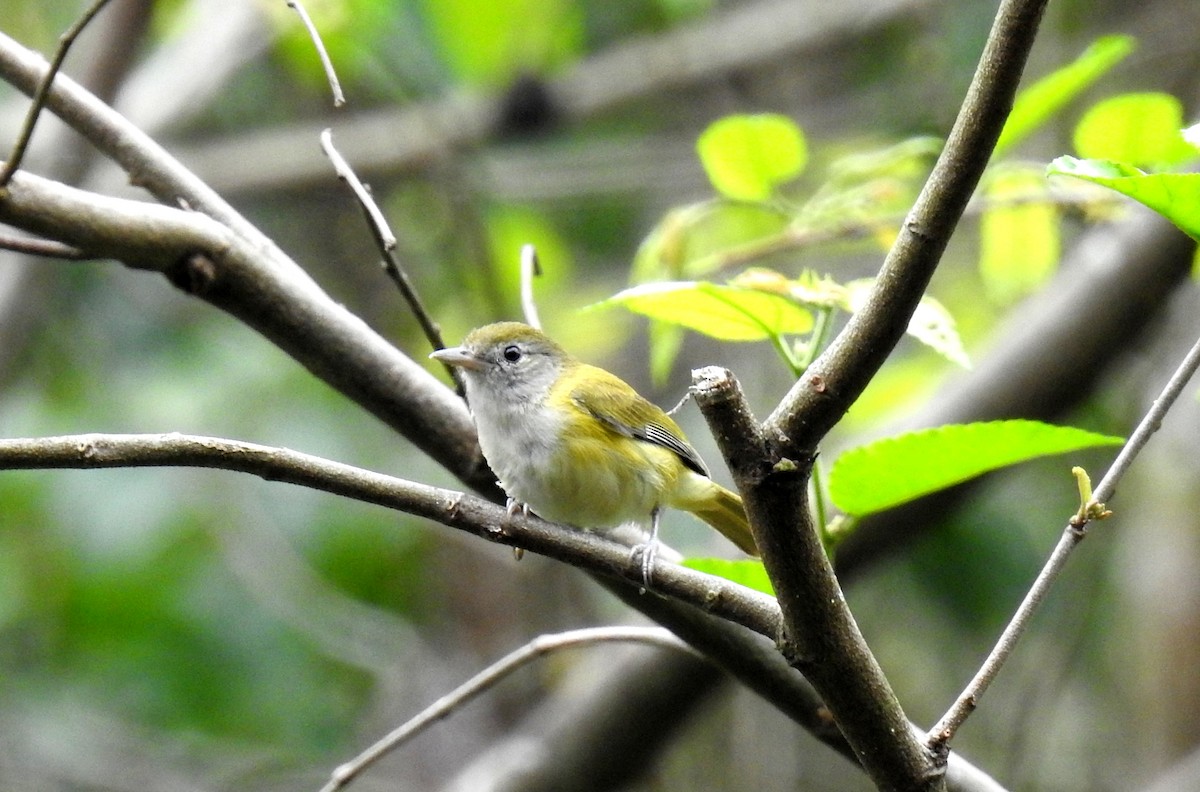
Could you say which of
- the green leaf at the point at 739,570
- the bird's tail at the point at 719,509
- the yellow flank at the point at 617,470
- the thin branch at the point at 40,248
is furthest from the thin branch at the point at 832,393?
the bird's tail at the point at 719,509

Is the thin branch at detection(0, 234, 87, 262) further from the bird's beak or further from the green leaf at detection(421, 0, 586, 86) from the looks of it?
the green leaf at detection(421, 0, 586, 86)

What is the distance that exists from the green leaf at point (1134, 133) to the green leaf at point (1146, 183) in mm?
748

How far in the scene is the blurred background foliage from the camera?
18.0 feet

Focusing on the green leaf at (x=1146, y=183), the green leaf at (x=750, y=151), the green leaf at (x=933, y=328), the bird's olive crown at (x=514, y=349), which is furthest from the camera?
the bird's olive crown at (x=514, y=349)

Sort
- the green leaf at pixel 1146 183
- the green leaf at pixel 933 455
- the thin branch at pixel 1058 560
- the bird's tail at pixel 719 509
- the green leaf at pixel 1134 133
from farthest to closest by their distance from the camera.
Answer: the bird's tail at pixel 719 509, the green leaf at pixel 1134 133, the green leaf at pixel 933 455, the thin branch at pixel 1058 560, the green leaf at pixel 1146 183

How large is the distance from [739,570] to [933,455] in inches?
12.8

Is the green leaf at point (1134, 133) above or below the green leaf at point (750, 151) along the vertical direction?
below

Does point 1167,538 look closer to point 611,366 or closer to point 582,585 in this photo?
point 582,585

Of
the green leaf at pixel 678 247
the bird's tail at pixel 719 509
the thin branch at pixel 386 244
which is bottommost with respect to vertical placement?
the bird's tail at pixel 719 509

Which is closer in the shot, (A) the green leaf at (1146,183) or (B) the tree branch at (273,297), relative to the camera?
(A) the green leaf at (1146,183)

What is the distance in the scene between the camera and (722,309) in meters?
1.85

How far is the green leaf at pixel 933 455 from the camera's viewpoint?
5.67 ft

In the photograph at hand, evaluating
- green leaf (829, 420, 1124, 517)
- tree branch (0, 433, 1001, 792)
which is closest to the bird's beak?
tree branch (0, 433, 1001, 792)

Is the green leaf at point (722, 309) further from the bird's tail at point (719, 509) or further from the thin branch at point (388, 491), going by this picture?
the bird's tail at point (719, 509)
